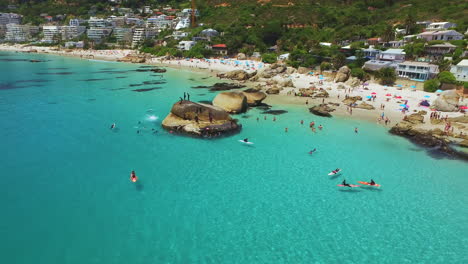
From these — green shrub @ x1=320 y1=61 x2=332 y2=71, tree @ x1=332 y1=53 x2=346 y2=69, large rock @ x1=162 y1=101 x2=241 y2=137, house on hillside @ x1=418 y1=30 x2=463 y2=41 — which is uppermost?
house on hillside @ x1=418 y1=30 x2=463 y2=41

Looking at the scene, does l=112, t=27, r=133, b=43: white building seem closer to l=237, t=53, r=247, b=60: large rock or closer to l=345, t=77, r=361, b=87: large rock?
l=237, t=53, r=247, b=60: large rock

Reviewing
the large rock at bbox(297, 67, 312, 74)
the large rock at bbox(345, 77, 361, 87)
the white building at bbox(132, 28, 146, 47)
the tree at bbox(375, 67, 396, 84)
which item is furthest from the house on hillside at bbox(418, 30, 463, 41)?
the white building at bbox(132, 28, 146, 47)

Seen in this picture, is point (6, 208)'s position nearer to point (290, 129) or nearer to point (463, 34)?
point (290, 129)

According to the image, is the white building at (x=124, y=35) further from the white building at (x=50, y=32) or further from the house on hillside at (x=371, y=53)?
the house on hillside at (x=371, y=53)

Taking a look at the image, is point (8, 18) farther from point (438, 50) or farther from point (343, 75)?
point (438, 50)

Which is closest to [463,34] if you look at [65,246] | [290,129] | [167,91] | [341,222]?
[290,129]

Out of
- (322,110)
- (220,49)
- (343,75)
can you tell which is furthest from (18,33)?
(322,110)
